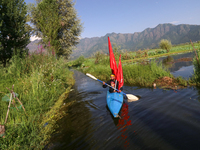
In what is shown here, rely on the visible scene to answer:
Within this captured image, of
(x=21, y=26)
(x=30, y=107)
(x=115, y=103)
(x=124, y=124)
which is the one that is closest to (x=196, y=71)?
(x=115, y=103)

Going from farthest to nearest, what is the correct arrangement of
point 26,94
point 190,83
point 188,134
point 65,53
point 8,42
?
point 65,53, point 8,42, point 190,83, point 26,94, point 188,134

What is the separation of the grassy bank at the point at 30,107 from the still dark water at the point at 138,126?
0.58 meters

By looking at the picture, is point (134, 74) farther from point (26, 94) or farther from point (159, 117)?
point (26, 94)

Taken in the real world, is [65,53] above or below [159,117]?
above

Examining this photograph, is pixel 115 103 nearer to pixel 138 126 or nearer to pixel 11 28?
pixel 138 126

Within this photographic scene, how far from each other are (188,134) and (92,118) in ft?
11.6

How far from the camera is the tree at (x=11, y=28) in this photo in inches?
379

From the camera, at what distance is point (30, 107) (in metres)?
5.44

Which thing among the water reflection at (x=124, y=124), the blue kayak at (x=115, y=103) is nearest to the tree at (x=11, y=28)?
A: the blue kayak at (x=115, y=103)

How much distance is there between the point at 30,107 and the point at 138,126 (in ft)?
14.7

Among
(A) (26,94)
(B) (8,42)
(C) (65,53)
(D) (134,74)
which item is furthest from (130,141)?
(C) (65,53)

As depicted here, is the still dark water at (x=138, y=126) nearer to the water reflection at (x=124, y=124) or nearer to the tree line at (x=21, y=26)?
the water reflection at (x=124, y=124)

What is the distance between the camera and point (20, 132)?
150 inches

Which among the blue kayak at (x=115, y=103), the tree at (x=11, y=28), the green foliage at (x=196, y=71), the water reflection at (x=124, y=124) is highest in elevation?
the tree at (x=11, y=28)
